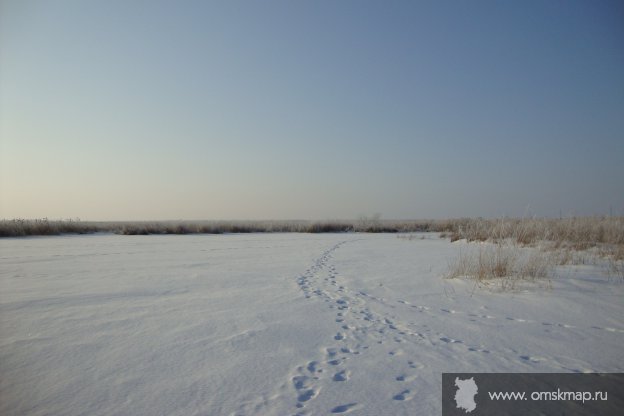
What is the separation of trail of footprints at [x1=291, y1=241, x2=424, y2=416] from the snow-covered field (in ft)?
0.04

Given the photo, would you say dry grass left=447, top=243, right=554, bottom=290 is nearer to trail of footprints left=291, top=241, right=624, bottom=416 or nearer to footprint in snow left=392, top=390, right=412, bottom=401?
trail of footprints left=291, top=241, right=624, bottom=416

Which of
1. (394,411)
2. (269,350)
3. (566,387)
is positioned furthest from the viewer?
(269,350)

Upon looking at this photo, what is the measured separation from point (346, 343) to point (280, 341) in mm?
541

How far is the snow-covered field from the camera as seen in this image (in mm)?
1860

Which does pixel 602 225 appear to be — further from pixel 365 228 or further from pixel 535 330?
pixel 365 228

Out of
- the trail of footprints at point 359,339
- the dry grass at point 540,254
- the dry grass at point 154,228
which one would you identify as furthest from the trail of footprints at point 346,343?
the dry grass at point 154,228

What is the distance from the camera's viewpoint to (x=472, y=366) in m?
2.24

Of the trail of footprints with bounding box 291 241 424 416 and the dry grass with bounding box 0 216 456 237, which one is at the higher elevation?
the dry grass with bounding box 0 216 456 237

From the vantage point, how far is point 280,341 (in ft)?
8.88

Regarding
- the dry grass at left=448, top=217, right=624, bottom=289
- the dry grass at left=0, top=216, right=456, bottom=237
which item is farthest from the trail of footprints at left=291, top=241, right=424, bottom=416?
the dry grass at left=0, top=216, right=456, bottom=237

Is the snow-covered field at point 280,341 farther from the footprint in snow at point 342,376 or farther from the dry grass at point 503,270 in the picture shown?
the dry grass at point 503,270

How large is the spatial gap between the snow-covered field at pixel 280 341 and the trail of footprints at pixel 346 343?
1 cm

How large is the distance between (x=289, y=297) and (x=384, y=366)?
6.86 ft

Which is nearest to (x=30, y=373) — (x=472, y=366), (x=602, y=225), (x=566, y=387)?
(x=472, y=366)
